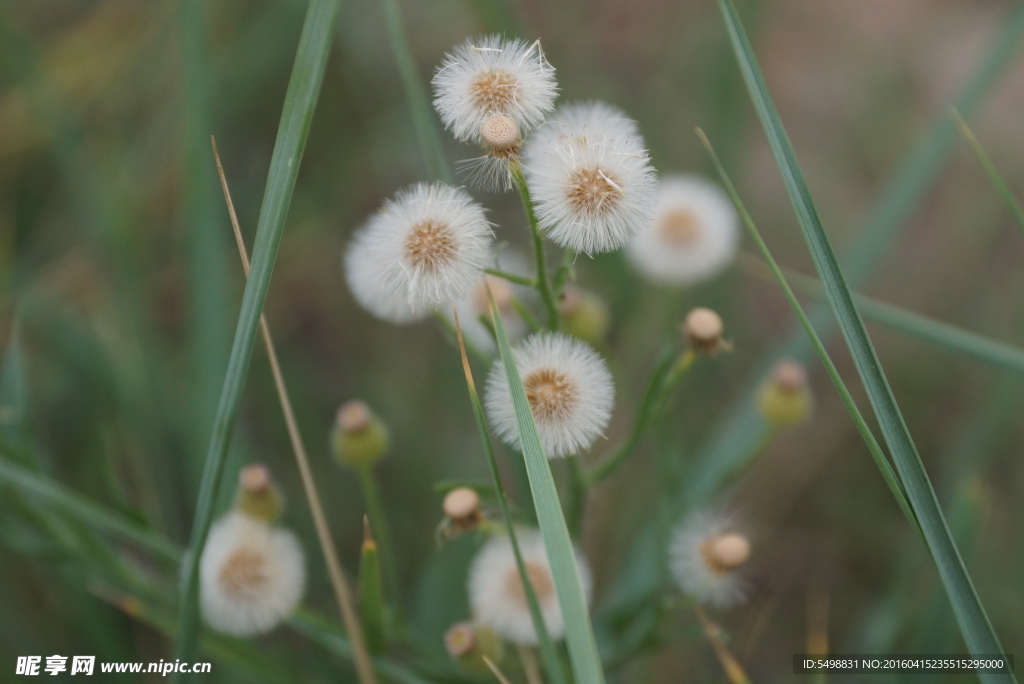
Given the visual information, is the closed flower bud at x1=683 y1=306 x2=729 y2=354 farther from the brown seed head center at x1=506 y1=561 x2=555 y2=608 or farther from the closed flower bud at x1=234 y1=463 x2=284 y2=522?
the closed flower bud at x1=234 y1=463 x2=284 y2=522

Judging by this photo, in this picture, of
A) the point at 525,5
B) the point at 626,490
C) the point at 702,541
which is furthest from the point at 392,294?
the point at 525,5

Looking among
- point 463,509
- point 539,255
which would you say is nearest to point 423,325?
point 463,509

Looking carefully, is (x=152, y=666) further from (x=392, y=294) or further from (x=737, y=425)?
(x=737, y=425)

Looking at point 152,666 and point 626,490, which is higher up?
point 626,490

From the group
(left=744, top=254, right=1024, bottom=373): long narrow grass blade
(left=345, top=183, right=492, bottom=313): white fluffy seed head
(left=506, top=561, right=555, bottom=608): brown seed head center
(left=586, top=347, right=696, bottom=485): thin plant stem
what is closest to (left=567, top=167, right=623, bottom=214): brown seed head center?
(left=345, top=183, right=492, bottom=313): white fluffy seed head

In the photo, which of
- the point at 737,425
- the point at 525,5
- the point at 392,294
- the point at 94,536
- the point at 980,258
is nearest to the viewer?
the point at 392,294

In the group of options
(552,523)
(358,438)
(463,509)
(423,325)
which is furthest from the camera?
(423,325)

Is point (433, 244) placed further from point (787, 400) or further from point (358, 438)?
point (787, 400)
